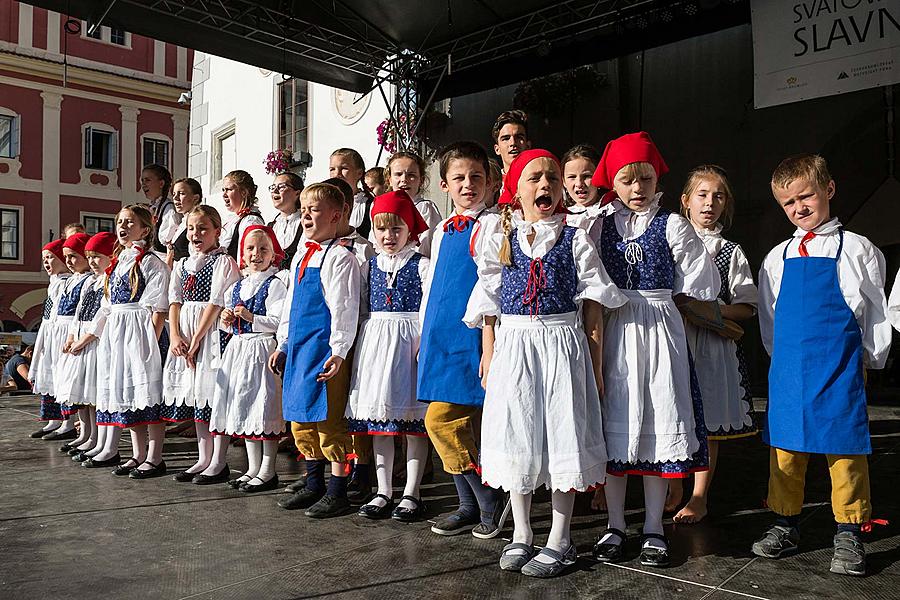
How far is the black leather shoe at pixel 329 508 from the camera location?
3.70 meters

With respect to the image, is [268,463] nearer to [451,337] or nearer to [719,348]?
[451,337]

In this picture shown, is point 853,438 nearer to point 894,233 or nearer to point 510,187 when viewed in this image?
point 510,187

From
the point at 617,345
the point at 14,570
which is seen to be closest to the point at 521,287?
the point at 617,345

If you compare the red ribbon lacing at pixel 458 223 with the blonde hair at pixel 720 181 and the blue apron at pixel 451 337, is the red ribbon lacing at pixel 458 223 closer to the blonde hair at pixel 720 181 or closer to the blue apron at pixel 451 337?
the blue apron at pixel 451 337

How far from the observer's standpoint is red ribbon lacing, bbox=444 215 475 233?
3470 mm

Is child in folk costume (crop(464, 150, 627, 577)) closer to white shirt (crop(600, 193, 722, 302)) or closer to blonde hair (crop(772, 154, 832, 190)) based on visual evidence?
white shirt (crop(600, 193, 722, 302))

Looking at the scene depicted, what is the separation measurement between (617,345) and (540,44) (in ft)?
17.3

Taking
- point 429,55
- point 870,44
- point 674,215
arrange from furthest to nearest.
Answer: point 429,55 → point 870,44 → point 674,215

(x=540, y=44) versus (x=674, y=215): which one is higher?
(x=540, y=44)

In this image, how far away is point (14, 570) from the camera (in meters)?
3.00

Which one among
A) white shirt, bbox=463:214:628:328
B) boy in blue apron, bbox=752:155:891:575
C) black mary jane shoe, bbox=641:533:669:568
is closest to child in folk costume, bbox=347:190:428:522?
white shirt, bbox=463:214:628:328

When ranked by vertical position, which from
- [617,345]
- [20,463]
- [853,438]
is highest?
[617,345]

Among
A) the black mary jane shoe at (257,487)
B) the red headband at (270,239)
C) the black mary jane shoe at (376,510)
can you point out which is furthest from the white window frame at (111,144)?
the black mary jane shoe at (376,510)

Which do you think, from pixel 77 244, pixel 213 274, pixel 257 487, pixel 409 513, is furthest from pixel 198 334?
pixel 77 244
